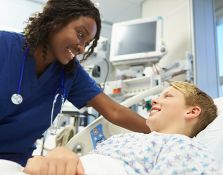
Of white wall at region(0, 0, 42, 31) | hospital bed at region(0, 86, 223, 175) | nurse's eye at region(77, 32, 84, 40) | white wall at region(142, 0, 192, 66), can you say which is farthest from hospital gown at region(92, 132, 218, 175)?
white wall at region(0, 0, 42, 31)

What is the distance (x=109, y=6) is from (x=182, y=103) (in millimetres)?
2634

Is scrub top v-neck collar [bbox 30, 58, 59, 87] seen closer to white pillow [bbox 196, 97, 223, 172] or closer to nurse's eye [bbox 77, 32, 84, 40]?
nurse's eye [bbox 77, 32, 84, 40]

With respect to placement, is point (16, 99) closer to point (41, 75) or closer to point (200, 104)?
point (41, 75)

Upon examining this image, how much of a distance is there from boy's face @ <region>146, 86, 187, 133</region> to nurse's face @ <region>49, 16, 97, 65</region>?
44 centimetres

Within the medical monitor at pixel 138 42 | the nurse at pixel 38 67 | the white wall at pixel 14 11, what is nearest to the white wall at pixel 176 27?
the medical monitor at pixel 138 42

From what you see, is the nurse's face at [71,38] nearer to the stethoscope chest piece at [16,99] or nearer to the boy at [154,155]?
the stethoscope chest piece at [16,99]

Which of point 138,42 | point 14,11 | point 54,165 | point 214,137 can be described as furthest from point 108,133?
point 14,11

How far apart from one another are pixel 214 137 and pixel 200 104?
0.16 meters

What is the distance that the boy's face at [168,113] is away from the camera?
1.25 meters

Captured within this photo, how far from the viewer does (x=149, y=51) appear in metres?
2.75

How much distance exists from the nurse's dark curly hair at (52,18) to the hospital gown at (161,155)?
62 cm

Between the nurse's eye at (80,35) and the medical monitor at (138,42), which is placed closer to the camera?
the nurse's eye at (80,35)

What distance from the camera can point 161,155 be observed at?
3.02 ft

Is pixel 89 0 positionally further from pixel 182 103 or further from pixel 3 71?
pixel 182 103
